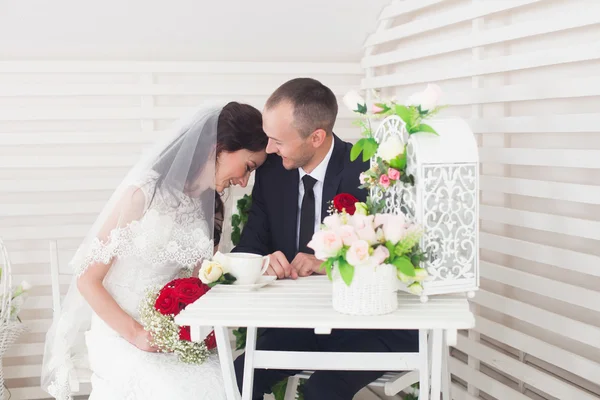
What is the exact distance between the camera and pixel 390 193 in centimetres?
226

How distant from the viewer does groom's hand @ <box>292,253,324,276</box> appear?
2594 mm

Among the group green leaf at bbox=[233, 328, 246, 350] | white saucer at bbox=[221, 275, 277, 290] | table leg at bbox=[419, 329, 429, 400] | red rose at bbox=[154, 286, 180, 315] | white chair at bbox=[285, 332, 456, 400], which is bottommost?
green leaf at bbox=[233, 328, 246, 350]

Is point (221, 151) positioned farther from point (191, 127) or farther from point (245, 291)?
point (245, 291)

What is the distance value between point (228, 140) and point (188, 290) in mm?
605

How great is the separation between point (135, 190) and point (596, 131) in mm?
1404

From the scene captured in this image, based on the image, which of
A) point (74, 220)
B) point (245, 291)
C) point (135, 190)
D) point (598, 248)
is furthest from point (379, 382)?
Answer: point (74, 220)

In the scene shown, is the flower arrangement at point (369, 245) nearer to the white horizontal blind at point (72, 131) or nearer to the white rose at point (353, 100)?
the white rose at point (353, 100)

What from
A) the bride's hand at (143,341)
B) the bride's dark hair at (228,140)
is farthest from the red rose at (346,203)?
the bride's hand at (143,341)

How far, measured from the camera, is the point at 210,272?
7.64ft

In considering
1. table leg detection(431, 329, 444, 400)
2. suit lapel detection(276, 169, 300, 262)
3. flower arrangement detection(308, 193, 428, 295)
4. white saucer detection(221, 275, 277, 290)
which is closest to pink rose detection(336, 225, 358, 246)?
flower arrangement detection(308, 193, 428, 295)

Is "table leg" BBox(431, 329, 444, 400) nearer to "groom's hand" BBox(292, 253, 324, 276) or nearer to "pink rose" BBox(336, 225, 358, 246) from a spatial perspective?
"pink rose" BBox(336, 225, 358, 246)

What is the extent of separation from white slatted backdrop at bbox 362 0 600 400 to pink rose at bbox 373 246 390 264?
0.66 metres

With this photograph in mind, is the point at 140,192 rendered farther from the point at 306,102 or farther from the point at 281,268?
the point at 306,102

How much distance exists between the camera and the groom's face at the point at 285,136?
2748 mm
